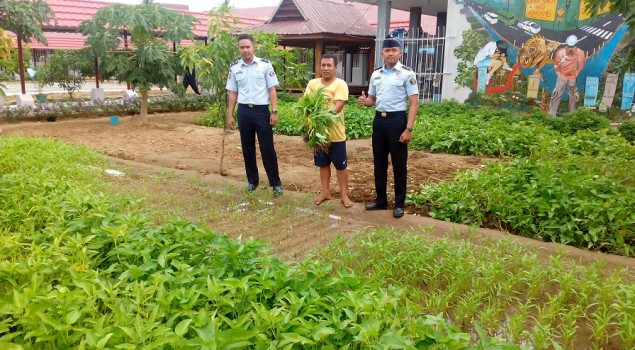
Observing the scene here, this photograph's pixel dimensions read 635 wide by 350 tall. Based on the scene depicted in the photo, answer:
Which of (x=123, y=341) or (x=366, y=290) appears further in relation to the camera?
(x=366, y=290)

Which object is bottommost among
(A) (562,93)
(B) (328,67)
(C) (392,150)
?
(C) (392,150)

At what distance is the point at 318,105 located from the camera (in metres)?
5.38

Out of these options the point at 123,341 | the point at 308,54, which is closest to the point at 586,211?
the point at 123,341

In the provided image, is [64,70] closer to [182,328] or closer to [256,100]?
[256,100]

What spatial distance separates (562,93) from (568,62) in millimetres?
666

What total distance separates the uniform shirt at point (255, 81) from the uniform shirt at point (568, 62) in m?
7.97

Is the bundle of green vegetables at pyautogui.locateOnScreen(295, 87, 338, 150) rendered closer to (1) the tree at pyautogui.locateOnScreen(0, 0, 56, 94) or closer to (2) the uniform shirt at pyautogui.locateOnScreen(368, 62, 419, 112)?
(2) the uniform shirt at pyautogui.locateOnScreen(368, 62, 419, 112)

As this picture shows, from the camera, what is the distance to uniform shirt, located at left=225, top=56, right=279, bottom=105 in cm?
602

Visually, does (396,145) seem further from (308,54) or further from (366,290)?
(308,54)

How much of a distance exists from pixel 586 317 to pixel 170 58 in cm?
1131

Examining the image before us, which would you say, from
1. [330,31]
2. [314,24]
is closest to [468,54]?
[330,31]

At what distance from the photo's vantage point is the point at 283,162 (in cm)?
839

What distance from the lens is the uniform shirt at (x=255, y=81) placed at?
6.02 m

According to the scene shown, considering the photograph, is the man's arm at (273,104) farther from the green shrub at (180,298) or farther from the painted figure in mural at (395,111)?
the green shrub at (180,298)
